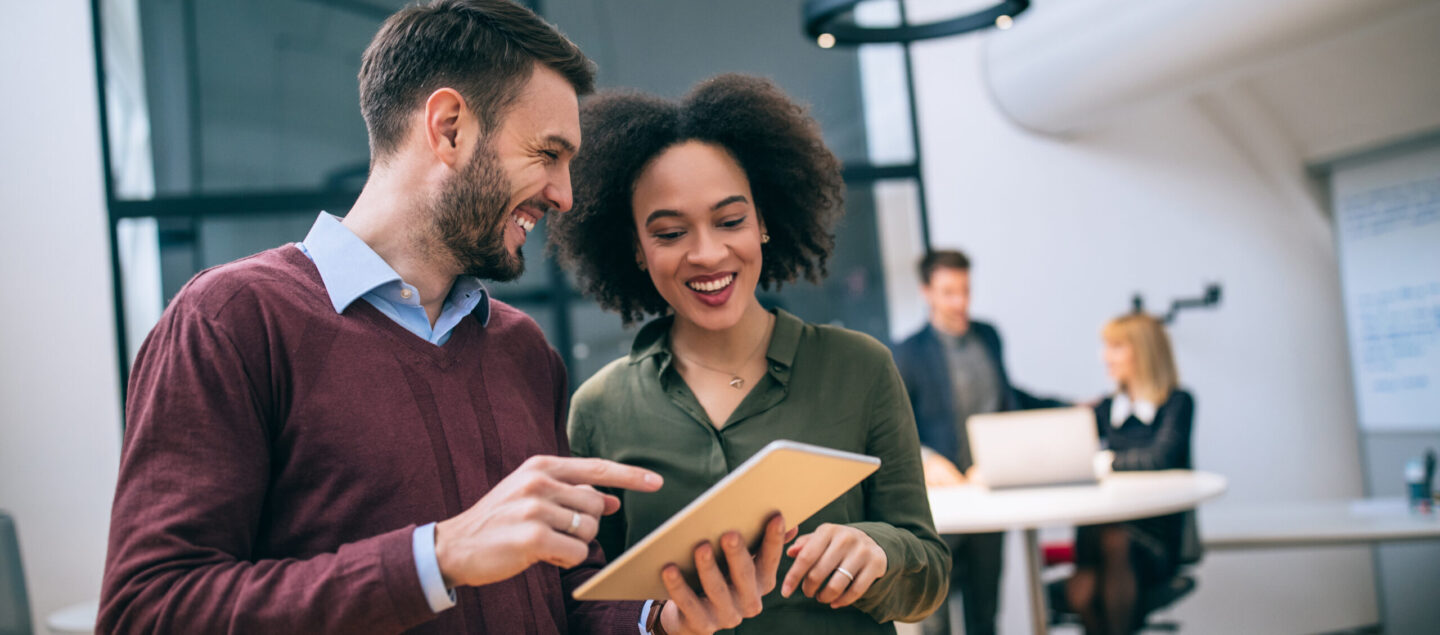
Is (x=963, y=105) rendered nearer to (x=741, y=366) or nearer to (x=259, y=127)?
(x=259, y=127)

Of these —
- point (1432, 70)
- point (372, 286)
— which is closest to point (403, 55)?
point (372, 286)

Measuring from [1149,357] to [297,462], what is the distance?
381 cm

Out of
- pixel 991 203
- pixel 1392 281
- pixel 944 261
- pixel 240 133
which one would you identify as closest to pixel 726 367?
pixel 944 261

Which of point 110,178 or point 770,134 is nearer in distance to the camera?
point 770,134

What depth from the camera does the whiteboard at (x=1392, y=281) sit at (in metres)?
4.82

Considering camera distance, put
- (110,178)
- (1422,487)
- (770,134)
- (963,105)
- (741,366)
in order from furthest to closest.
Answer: (963,105) < (110,178) < (1422,487) < (770,134) < (741,366)

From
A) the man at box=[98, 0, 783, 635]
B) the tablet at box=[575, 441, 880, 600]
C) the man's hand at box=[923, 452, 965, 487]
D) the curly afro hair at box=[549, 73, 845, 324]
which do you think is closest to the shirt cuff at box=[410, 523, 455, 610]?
the man at box=[98, 0, 783, 635]

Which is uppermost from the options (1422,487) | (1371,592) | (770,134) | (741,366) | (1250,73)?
(1250,73)

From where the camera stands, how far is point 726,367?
5.01 ft

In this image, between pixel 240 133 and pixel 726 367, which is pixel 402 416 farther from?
pixel 240 133

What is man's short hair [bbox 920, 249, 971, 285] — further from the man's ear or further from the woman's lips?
the man's ear

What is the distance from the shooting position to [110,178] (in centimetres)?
455

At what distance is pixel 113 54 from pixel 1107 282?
5.13 metres

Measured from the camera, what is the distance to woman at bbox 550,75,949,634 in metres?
1.41
